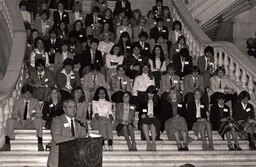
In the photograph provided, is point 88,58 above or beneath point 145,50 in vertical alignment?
beneath

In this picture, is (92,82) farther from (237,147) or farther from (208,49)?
(237,147)

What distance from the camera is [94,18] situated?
14.7 metres

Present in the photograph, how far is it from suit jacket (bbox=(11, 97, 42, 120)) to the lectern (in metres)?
3.97

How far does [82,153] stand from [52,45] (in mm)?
7416

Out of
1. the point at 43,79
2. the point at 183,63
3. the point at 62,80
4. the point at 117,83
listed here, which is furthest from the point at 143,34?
the point at 43,79

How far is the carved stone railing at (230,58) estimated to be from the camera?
480 inches

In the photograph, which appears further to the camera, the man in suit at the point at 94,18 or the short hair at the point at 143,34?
the man in suit at the point at 94,18

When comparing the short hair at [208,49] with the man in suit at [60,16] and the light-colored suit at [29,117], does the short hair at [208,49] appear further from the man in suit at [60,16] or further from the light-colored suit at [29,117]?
the light-colored suit at [29,117]

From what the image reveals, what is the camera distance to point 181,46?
13781mm

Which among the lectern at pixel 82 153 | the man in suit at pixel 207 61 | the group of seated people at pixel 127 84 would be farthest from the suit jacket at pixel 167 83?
the lectern at pixel 82 153

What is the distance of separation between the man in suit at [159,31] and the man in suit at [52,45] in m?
2.61

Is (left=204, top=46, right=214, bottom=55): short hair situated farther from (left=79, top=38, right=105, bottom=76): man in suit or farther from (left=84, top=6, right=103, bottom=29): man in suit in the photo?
(left=84, top=6, right=103, bottom=29): man in suit

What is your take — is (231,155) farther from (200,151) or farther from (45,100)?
(45,100)

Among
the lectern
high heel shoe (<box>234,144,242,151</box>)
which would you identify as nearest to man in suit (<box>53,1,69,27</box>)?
high heel shoe (<box>234,144,242,151</box>)
